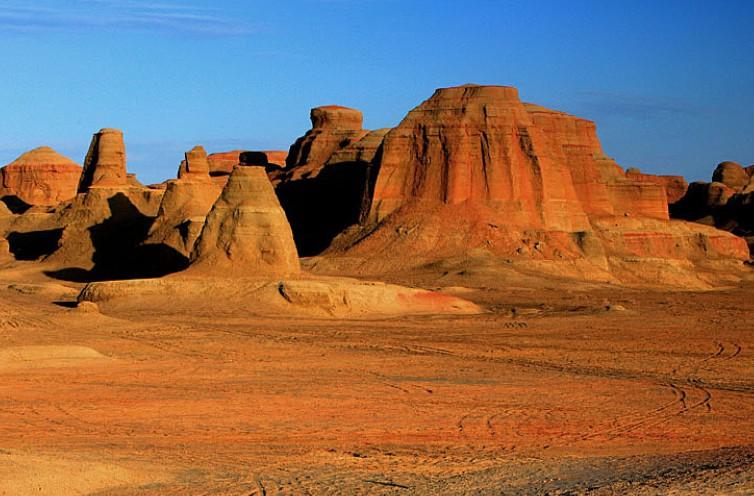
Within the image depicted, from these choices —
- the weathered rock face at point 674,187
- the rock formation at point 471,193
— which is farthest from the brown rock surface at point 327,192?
the weathered rock face at point 674,187

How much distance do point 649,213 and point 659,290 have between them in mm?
24798

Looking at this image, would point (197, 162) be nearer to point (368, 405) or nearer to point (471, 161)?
point (471, 161)

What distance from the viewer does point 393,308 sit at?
37.6 metres

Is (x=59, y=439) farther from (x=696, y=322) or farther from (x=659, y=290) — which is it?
(x=659, y=290)

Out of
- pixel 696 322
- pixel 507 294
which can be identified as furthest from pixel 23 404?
pixel 507 294

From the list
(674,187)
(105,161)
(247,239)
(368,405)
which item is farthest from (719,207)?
(368,405)

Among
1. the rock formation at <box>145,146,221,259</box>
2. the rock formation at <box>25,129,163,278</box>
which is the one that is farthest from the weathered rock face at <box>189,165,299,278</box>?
the rock formation at <box>25,129,163,278</box>

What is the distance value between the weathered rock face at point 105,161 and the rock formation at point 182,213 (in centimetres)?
779

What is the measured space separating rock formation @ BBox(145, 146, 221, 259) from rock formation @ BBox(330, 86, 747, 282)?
7.29m

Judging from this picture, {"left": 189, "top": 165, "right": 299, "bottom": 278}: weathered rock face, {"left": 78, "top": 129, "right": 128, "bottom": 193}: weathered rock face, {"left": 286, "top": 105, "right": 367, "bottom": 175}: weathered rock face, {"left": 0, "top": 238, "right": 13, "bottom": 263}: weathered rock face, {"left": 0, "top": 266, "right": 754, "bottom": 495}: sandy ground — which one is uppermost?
{"left": 286, "top": 105, "right": 367, "bottom": 175}: weathered rock face

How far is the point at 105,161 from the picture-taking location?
6456cm

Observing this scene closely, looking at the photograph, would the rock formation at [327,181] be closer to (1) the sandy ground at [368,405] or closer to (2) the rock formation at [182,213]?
(2) the rock formation at [182,213]

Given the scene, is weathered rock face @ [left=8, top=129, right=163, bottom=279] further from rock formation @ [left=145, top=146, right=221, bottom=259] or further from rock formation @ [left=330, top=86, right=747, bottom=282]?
rock formation @ [left=330, top=86, right=747, bottom=282]

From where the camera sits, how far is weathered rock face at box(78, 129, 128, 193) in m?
64.0
